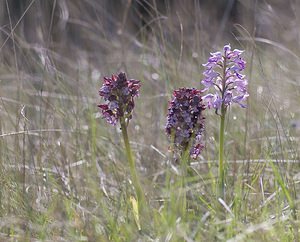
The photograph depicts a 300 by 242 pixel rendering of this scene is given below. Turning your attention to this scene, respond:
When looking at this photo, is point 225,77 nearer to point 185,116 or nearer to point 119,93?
point 185,116

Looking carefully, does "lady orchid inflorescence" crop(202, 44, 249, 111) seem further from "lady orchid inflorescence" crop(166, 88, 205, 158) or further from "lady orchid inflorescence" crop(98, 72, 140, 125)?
"lady orchid inflorescence" crop(98, 72, 140, 125)

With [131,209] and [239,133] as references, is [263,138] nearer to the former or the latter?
[239,133]

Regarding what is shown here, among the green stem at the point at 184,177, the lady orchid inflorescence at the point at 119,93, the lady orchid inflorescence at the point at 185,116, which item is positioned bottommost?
the green stem at the point at 184,177

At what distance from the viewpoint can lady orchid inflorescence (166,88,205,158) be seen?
1.95 meters

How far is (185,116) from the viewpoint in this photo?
1.95 m

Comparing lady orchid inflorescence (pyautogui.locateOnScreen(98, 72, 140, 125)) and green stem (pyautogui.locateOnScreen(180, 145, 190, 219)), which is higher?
lady orchid inflorescence (pyautogui.locateOnScreen(98, 72, 140, 125))

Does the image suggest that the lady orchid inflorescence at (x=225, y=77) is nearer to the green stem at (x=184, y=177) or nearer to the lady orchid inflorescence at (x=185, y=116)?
the lady orchid inflorescence at (x=185, y=116)

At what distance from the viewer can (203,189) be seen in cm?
225

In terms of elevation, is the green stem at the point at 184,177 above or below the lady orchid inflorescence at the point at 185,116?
below

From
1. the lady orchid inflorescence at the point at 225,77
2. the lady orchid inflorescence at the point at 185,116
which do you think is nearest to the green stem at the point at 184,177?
the lady orchid inflorescence at the point at 185,116

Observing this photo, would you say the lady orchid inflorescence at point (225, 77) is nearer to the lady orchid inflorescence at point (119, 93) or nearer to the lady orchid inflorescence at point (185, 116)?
the lady orchid inflorescence at point (185, 116)

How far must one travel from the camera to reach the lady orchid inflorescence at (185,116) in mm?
1953

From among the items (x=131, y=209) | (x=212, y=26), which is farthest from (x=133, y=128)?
(x=212, y=26)

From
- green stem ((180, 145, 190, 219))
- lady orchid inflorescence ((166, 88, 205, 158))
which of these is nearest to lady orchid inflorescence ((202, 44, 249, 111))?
lady orchid inflorescence ((166, 88, 205, 158))
